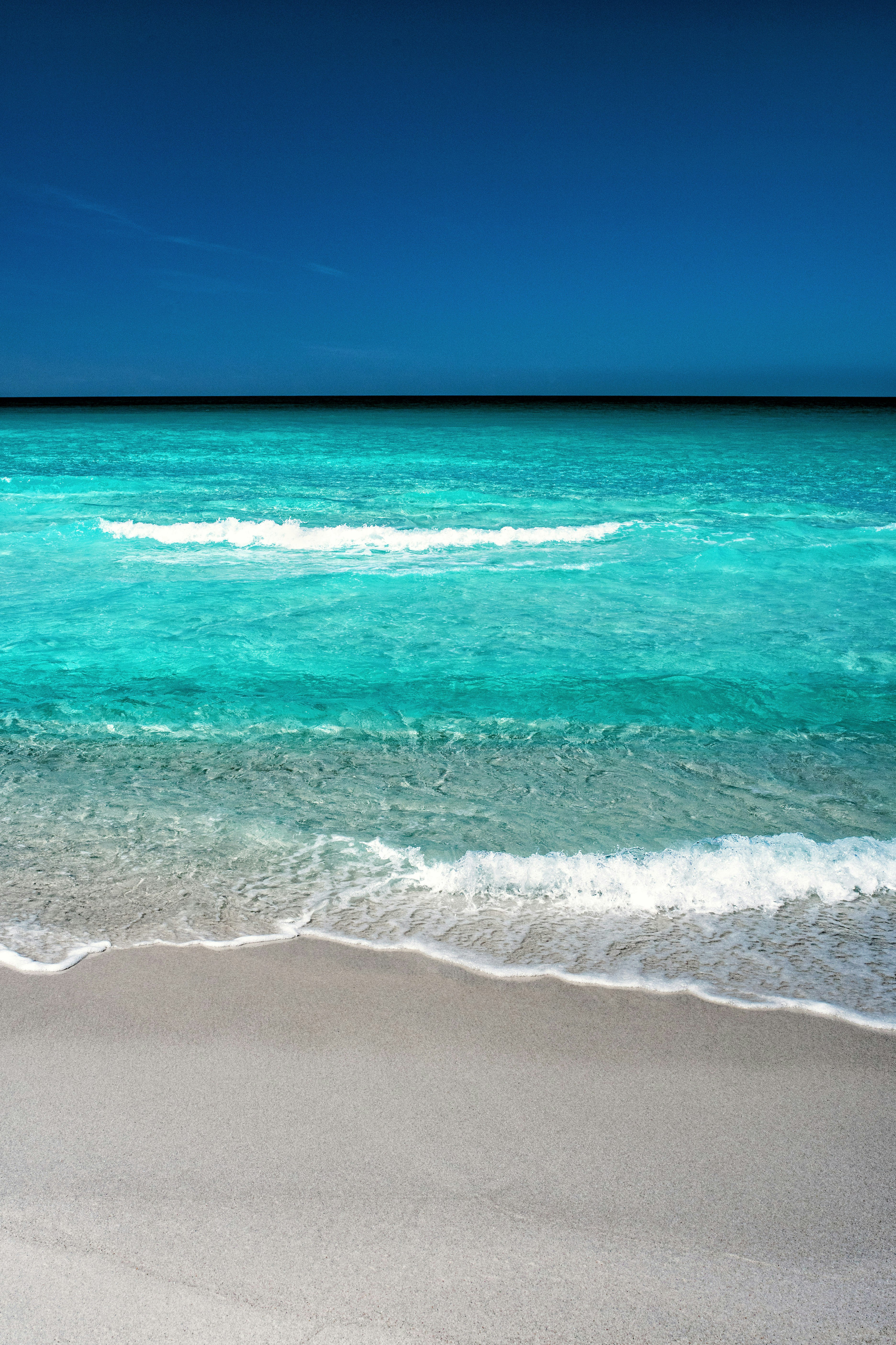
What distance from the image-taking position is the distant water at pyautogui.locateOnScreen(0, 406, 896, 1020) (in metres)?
3.73

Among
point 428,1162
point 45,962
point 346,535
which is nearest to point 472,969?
point 428,1162

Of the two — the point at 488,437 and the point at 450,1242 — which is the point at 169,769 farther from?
the point at 488,437

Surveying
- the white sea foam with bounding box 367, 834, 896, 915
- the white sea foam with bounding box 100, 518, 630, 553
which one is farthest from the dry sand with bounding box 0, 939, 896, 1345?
the white sea foam with bounding box 100, 518, 630, 553

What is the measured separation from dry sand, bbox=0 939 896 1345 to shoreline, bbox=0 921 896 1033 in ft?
0.16

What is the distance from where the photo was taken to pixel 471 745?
20.1 ft

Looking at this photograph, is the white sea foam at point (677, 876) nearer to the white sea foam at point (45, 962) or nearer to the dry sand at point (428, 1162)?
the dry sand at point (428, 1162)

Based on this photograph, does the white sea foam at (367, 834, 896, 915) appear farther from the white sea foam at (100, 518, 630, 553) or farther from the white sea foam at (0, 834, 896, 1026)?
the white sea foam at (100, 518, 630, 553)

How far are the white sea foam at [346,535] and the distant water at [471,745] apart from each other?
123mm

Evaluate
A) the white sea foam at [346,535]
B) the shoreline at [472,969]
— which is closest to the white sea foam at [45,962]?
the shoreline at [472,969]

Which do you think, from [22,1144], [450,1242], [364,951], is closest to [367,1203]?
[450,1242]

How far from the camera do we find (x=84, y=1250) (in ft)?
6.89

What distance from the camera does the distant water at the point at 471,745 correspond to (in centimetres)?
373

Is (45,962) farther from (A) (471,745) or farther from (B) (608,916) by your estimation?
(A) (471,745)

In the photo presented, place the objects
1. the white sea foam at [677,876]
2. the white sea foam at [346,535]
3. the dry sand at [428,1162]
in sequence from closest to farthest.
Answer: the dry sand at [428,1162] < the white sea foam at [677,876] < the white sea foam at [346,535]
